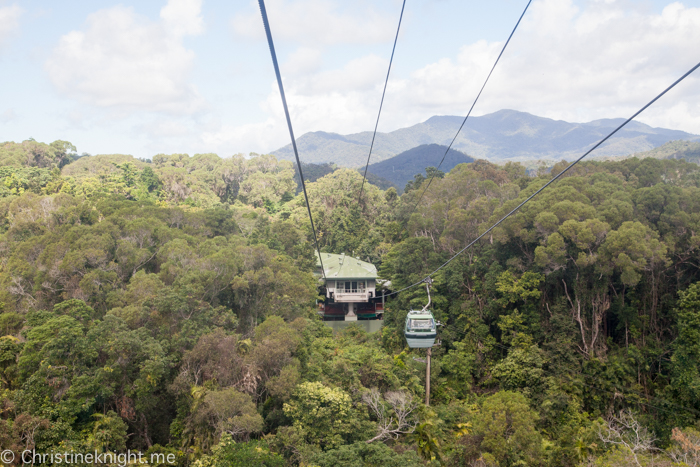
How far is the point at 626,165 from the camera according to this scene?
24969 millimetres

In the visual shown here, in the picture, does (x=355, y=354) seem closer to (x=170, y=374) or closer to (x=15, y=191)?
(x=170, y=374)

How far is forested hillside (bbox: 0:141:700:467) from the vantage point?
43.6 ft

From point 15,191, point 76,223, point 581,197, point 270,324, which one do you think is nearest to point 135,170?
point 15,191

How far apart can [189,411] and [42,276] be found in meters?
9.10

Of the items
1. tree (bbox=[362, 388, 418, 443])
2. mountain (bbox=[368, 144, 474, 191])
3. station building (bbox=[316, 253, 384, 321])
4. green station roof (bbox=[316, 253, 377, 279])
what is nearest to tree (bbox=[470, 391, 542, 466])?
tree (bbox=[362, 388, 418, 443])

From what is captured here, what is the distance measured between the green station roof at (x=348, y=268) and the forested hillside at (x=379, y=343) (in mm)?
5697

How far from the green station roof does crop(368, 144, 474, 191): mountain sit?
4627 inches

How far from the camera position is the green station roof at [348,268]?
110ft

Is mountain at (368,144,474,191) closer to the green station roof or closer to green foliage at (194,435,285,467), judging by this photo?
the green station roof

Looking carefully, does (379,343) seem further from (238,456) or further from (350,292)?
(238,456)

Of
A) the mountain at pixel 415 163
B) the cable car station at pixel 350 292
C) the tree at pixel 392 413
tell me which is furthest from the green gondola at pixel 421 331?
the mountain at pixel 415 163

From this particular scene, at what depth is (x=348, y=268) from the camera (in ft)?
113

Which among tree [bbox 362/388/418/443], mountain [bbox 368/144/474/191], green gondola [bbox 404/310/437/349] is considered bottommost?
tree [bbox 362/388/418/443]

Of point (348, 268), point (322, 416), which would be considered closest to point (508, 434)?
point (322, 416)
